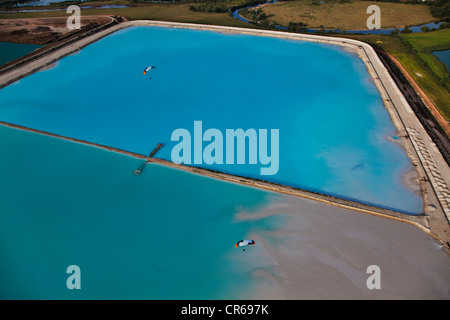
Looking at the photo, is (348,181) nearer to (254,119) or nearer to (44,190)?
(254,119)

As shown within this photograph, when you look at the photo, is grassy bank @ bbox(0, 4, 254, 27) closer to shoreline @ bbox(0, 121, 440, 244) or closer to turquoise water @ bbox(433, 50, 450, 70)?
turquoise water @ bbox(433, 50, 450, 70)

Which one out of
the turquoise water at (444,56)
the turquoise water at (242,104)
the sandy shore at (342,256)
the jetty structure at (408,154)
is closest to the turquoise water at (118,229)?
the sandy shore at (342,256)

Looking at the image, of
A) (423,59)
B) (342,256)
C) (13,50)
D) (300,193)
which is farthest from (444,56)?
(13,50)

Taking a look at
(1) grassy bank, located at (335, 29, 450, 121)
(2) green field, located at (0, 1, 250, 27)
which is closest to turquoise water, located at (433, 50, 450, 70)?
(1) grassy bank, located at (335, 29, 450, 121)

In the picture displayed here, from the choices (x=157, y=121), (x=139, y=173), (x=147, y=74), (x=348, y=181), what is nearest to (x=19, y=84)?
(x=147, y=74)

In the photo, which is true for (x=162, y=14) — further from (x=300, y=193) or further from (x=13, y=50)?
(x=300, y=193)

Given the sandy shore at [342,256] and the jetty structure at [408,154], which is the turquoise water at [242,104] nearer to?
the jetty structure at [408,154]
